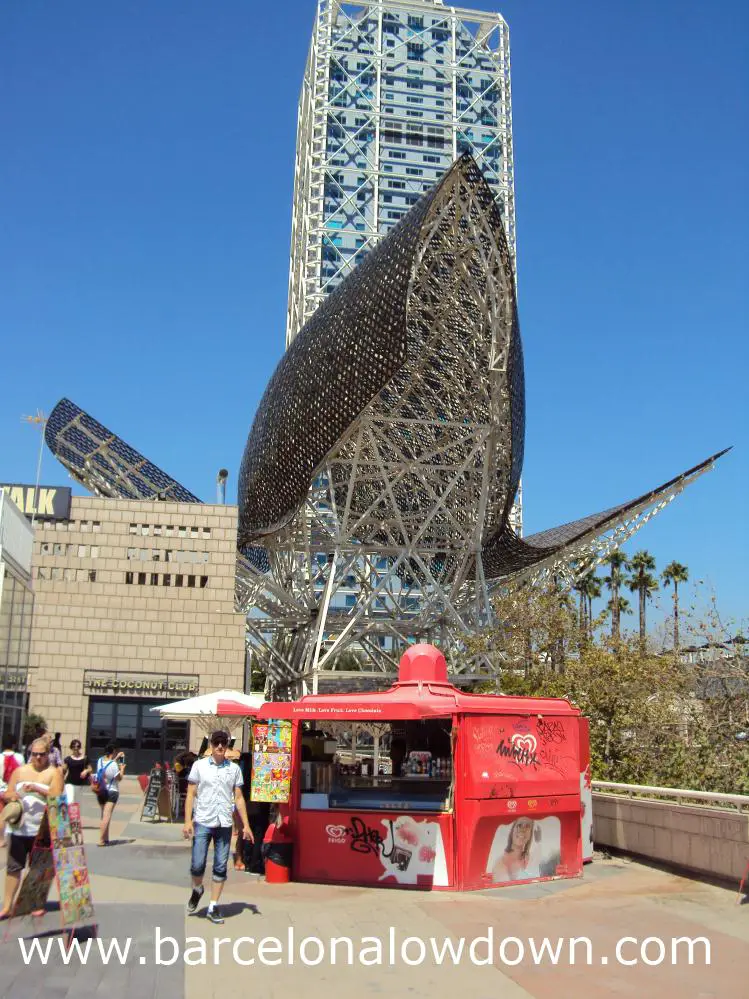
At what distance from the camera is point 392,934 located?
7.98 m

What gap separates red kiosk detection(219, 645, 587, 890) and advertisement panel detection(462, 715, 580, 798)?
Answer: 0.01 m

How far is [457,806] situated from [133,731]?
25.3 meters

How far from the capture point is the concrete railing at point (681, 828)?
10.3 m

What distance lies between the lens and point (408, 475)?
3972 cm

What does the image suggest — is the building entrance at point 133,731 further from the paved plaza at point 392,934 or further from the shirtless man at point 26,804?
the shirtless man at point 26,804

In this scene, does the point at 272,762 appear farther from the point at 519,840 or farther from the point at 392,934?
the point at 392,934

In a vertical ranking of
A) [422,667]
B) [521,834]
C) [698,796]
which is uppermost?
[422,667]

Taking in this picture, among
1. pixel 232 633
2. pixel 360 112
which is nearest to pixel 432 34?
pixel 360 112

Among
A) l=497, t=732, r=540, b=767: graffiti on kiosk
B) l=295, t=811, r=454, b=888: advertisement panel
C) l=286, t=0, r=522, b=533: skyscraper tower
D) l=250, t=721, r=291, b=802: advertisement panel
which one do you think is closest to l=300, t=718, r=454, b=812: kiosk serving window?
l=295, t=811, r=454, b=888: advertisement panel

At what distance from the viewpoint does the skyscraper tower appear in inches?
4259

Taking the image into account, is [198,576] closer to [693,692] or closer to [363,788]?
[693,692]

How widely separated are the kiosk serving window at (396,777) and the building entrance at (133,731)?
17.5 meters

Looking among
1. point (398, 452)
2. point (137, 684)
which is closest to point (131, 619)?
point (137, 684)

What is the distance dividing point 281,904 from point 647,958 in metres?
3.50
